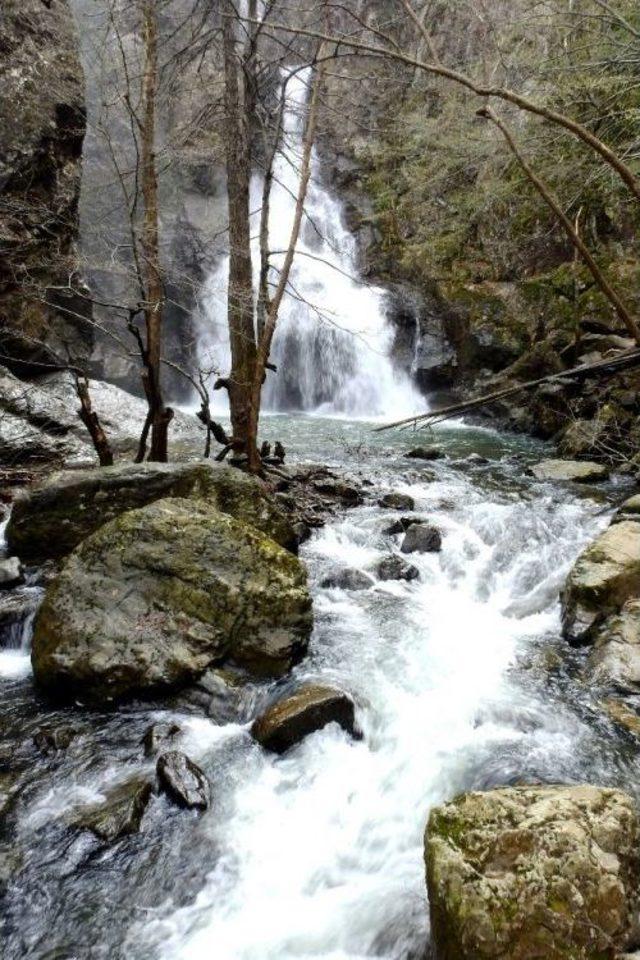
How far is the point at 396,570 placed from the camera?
21.2ft

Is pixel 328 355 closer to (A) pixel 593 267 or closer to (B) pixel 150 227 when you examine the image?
(B) pixel 150 227

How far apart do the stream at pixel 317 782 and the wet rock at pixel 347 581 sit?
95mm

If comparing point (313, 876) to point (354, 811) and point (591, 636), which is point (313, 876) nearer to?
point (354, 811)

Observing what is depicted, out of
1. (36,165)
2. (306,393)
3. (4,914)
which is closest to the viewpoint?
(4,914)

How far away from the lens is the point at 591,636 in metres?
5.04

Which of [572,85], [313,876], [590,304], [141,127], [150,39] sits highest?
[572,85]

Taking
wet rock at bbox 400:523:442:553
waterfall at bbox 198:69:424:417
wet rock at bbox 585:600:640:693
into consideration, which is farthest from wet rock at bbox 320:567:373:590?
waterfall at bbox 198:69:424:417

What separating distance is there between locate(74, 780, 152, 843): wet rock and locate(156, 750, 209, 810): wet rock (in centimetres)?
11

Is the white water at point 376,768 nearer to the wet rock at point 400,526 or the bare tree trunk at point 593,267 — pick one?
the wet rock at point 400,526

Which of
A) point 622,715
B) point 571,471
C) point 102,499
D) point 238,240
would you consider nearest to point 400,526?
point 102,499

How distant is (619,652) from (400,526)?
3.25 m

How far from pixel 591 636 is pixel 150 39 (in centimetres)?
771

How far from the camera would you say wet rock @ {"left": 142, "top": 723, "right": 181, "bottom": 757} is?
3.70 metres

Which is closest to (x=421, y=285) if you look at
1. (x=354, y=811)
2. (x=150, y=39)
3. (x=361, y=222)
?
(x=361, y=222)
